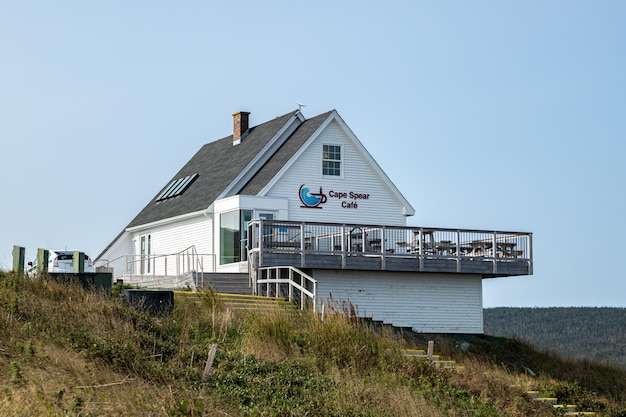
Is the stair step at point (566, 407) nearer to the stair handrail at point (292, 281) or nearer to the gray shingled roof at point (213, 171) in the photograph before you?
the stair handrail at point (292, 281)

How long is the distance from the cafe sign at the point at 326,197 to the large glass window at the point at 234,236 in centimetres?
247

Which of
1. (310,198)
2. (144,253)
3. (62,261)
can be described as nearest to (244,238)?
(310,198)

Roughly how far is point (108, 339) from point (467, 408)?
7.19 meters

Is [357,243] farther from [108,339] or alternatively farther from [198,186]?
[108,339]

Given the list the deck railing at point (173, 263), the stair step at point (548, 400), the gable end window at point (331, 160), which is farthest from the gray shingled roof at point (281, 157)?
the stair step at point (548, 400)

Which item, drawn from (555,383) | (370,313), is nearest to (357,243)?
(370,313)

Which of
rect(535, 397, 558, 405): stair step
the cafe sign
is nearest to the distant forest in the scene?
the cafe sign

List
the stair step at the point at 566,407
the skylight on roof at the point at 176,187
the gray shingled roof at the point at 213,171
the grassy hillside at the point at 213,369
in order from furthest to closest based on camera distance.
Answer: the skylight on roof at the point at 176,187 < the gray shingled roof at the point at 213,171 < the stair step at the point at 566,407 < the grassy hillside at the point at 213,369

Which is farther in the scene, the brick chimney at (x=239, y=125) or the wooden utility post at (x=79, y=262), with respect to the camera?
the brick chimney at (x=239, y=125)

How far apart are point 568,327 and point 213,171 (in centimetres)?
2435

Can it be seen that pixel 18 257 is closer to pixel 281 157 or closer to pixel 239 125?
pixel 281 157

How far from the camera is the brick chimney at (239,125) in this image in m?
43.3

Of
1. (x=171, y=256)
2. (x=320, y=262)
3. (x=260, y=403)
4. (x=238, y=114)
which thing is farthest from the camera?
(x=238, y=114)

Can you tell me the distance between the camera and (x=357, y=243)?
3362 cm
